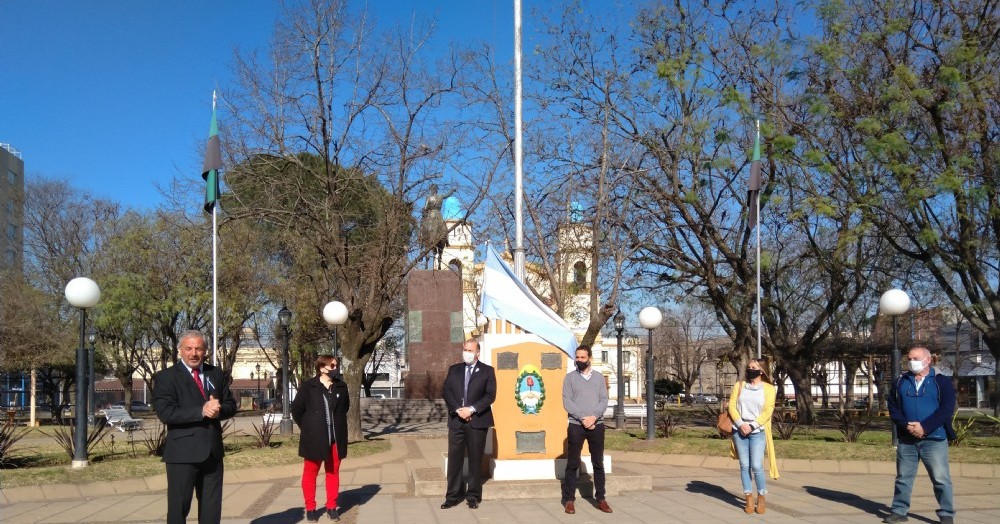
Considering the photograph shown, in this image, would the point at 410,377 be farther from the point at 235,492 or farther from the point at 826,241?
the point at 235,492

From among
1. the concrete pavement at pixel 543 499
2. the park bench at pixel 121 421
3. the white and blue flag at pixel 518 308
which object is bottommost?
the park bench at pixel 121 421

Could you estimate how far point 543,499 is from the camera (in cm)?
1001

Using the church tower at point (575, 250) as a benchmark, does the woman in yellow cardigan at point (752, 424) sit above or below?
below

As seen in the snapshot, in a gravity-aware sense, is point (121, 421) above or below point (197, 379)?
below

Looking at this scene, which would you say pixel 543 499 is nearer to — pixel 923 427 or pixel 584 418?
pixel 584 418

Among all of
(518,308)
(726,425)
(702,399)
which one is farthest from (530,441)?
(702,399)

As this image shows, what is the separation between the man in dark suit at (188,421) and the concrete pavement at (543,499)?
2564 millimetres

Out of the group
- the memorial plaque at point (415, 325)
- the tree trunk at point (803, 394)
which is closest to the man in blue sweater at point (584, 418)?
the tree trunk at point (803, 394)

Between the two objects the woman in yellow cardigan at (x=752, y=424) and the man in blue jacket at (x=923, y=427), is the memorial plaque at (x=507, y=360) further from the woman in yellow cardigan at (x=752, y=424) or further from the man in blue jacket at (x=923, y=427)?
the man in blue jacket at (x=923, y=427)

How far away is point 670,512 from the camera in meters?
9.23

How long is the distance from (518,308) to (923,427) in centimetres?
474

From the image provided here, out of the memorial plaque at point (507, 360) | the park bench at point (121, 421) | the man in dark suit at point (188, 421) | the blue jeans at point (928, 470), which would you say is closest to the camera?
the man in dark suit at point (188, 421)

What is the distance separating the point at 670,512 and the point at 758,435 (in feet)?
4.20

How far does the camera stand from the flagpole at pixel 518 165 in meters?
12.7
